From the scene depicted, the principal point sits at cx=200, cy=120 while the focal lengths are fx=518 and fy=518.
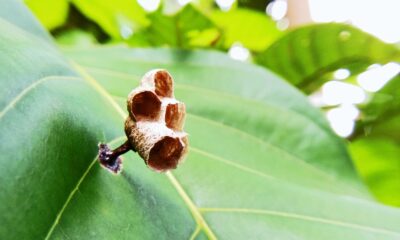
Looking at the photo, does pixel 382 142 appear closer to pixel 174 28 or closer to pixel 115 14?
pixel 174 28

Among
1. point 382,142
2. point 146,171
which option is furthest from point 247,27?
point 146,171

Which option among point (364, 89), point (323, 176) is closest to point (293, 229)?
point (323, 176)

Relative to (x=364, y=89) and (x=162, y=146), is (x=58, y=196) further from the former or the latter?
(x=364, y=89)

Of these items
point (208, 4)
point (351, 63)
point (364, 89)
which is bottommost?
point (351, 63)

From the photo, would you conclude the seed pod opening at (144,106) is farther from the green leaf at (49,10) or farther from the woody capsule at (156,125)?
the green leaf at (49,10)

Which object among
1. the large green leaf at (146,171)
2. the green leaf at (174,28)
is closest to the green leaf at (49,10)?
the green leaf at (174,28)
